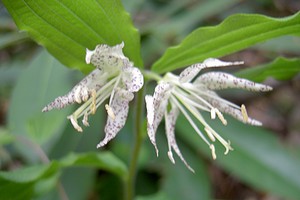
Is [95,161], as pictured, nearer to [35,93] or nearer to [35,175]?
[35,175]

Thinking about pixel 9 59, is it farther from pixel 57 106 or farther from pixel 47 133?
pixel 57 106

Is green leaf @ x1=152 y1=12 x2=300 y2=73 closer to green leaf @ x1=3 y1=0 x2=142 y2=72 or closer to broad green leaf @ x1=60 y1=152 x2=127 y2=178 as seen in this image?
green leaf @ x1=3 y1=0 x2=142 y2=72

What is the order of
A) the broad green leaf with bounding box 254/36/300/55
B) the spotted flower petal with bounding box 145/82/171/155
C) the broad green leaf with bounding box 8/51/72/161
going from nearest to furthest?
1. the spotted flower petal with bounding box 145/82/171/155
2. the broad green leaf with bounding box 8/51/72/161
3. the broad green leaf with bounding box 254/36/300/55

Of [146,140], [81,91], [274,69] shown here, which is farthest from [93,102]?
[146,140]

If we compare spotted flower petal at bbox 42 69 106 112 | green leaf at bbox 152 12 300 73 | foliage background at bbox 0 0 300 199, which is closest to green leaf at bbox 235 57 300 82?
green leaf at bbox 152 12 300 73

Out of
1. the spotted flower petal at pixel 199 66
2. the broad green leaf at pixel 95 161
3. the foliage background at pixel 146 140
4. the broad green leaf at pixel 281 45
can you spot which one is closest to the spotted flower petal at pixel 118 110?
the spotted flower petal at pixel 199 66

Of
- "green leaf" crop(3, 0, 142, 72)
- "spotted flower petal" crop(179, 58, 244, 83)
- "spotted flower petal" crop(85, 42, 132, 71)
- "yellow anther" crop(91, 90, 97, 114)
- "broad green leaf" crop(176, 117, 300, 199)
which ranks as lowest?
"broad green leaf" crop(176, 117, 300, 199)
